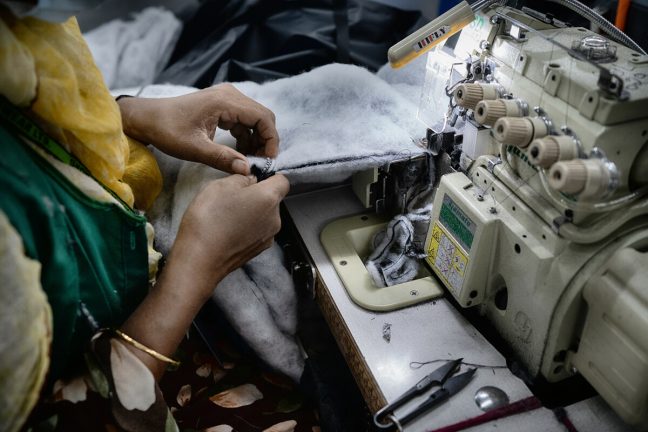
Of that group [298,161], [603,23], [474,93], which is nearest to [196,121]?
[298,161]

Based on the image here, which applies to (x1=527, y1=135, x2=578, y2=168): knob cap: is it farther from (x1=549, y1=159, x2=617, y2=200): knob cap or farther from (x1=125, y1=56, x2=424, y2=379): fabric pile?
(x1=125, y1=56, x2=424, y2=379): fabric pile

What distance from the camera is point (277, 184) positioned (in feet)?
3.57

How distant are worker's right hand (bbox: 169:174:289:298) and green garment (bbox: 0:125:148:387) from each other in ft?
0.30

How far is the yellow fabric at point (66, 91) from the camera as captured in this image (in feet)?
2.13

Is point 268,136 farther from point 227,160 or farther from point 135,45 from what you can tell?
point 135,45

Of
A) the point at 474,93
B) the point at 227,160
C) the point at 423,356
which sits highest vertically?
the point at 474,93

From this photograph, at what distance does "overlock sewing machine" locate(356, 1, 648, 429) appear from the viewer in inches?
30.2

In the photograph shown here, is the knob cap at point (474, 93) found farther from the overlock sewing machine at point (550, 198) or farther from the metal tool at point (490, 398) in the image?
the metal tool at point (490, 398)

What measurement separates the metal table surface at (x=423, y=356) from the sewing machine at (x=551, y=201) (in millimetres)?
45

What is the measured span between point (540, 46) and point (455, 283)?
1.51ft

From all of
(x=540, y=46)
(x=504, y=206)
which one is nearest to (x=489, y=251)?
(x=504, y=206)

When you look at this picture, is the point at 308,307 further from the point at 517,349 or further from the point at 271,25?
the point at 271,25

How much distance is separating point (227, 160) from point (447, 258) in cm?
50

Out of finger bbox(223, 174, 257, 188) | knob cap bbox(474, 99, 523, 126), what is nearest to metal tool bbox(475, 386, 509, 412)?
knob cap bbox(474, 99, 523, 126)
